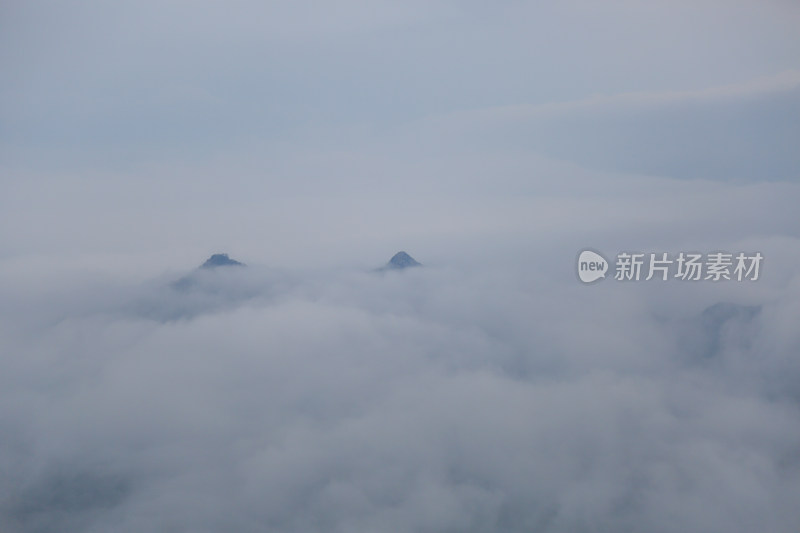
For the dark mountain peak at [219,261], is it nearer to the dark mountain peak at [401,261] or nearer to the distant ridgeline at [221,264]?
the distant ridgeline at [221,264]

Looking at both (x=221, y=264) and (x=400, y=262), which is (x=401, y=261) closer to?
(x=400, y=262)

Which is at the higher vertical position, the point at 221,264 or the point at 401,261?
the point at 401,261

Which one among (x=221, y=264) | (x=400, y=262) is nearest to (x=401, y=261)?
(x=400, y=262)

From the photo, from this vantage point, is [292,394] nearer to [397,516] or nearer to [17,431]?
[397,516]

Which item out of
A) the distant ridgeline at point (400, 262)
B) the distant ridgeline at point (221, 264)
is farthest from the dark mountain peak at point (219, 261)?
the distant ridgeline at point (400, 262)

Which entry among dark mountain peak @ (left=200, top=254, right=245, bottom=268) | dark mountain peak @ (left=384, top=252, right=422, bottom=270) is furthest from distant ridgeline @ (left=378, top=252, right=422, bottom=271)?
dark mountain peak @ (left=200, top=254, right=245, bottom=268)
